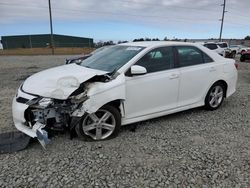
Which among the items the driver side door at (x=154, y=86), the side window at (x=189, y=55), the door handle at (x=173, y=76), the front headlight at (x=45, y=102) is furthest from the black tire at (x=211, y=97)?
the front headlight at (x=45, y=102)

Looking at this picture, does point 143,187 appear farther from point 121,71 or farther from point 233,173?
point 121,71

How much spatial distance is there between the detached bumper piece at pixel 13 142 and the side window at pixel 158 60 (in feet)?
7.22

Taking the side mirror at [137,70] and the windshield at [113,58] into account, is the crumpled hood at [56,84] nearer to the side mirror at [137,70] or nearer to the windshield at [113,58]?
the windshield at [113,58]

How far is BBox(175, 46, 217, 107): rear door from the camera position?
16.5 ft

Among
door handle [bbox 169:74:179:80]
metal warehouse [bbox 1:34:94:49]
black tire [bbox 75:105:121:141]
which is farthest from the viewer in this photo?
metal warehouse [bbox 1:34:94:49]

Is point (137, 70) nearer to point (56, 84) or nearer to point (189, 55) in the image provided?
point (56, 84)

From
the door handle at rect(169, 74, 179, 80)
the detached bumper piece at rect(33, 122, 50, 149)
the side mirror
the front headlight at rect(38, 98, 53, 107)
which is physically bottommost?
the detached bumper piece at rect(33, 122, 50, 149)

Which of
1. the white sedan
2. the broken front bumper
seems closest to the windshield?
the white sedan

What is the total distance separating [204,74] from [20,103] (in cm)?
353

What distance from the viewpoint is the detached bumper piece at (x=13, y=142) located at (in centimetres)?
379

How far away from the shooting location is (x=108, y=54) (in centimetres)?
514

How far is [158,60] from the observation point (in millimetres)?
4785

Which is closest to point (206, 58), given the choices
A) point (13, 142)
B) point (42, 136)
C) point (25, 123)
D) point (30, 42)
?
point (42, 136)

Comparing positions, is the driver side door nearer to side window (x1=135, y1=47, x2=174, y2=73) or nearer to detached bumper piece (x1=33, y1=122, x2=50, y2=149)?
side window (x1=135, y1=47, x2=174, y2=73)
